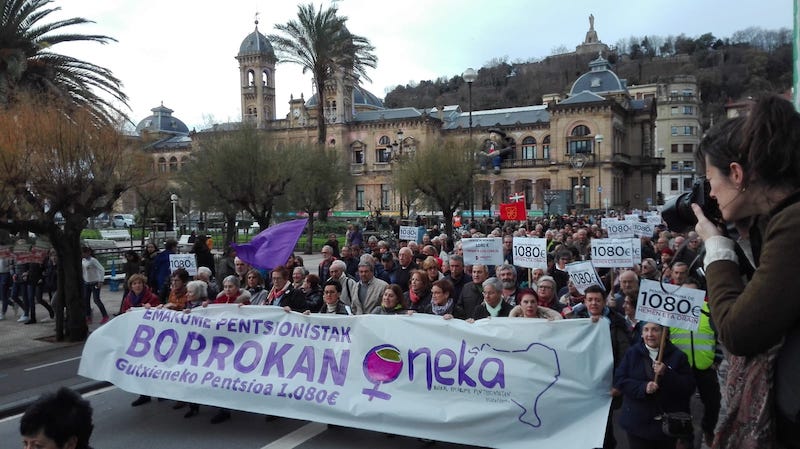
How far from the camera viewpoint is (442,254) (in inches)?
600

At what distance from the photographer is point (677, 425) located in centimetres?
460

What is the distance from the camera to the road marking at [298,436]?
649cm

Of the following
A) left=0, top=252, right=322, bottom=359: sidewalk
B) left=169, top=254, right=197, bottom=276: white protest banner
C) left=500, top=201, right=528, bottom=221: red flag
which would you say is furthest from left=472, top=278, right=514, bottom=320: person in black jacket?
left=500, top=201, right=528, bottom=221: red flag

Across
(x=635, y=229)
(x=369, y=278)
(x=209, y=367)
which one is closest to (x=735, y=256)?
(x=209, y=367)

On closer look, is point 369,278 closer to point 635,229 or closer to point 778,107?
point 778,107

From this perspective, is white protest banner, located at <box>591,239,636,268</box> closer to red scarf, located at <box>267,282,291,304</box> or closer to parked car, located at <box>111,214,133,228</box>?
red scarf, located at <box>267,282,291,304</box>

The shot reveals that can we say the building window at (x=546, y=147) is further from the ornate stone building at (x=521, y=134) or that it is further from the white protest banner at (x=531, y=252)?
the white protest banner at (x=531, y=252)

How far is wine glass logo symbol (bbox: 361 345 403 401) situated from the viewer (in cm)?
618

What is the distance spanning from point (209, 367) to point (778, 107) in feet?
21.0

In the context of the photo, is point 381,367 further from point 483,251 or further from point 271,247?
point 483,251

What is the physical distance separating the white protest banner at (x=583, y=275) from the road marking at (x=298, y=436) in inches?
150

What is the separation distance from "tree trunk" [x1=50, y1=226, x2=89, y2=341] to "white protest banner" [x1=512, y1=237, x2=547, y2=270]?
834cm

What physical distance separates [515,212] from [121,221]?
165ft

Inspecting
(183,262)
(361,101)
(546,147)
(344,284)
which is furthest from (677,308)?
(361,101)
